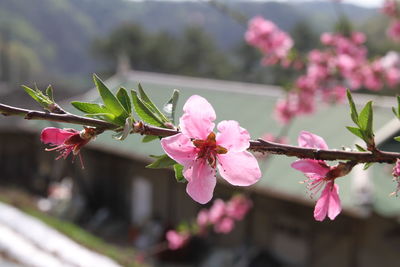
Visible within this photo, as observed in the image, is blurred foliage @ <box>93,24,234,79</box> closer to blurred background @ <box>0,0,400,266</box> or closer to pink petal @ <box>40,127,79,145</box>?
blurred background @ <box>0,0,400,266</box>

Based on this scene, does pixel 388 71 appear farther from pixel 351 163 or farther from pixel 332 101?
pixel 351 163

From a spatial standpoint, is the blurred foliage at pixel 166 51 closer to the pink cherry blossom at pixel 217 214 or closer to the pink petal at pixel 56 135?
the pink cherry blossom at pixel 217 214

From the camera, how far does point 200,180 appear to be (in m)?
0.56

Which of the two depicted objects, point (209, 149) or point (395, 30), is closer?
point (209, 149)

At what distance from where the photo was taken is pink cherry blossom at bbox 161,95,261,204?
0.54 meters

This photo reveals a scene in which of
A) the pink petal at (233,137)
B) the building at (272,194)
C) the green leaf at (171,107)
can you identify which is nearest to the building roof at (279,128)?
the building at (272,194)

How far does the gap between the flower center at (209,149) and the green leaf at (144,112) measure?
62 mm

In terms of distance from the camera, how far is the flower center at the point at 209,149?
1.87 ft

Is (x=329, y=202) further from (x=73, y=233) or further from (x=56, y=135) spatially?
(x=73, y=233)

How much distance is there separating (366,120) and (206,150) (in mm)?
193

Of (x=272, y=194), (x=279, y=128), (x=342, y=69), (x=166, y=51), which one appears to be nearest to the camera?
(x=342, y=69)

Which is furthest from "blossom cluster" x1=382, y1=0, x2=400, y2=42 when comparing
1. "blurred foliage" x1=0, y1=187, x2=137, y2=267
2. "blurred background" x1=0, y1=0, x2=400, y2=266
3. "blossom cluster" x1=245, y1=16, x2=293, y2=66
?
"blurred foliage" x1=0, y1=187, x2=137, y2=267

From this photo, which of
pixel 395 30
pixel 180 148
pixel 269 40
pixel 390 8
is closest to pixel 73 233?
pixel 269 40

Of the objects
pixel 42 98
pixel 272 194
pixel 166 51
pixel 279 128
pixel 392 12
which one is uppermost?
pixel 166 51
